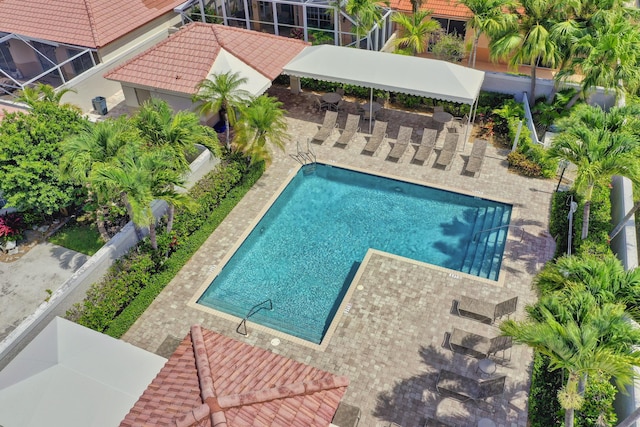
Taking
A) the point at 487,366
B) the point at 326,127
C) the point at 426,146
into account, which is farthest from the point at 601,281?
the point at 326,127

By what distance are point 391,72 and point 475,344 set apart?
16986mm

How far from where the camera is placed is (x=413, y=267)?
20422 mm

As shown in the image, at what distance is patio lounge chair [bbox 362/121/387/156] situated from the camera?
1073 inches

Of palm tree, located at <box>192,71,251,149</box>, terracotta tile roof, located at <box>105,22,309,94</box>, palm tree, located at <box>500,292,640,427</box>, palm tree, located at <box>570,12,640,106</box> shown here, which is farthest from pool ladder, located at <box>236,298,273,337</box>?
palm tree, located at <box>570,12,640,106</box>

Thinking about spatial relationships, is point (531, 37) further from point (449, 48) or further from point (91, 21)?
point (91, 21)

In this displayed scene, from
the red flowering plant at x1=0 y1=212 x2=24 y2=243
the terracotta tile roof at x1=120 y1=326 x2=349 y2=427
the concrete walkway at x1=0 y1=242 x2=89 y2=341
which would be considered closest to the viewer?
the terracotta tile roof at x1=120 y1=326 x2=349 y2=427

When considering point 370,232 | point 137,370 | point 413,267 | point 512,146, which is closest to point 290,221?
point 370,232

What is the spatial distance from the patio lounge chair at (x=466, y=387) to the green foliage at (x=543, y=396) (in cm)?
111

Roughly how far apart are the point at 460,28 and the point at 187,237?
26.8m

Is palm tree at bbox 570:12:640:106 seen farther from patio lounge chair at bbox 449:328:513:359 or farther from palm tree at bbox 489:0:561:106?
patio lounge chair at bbox 449:328:513:359

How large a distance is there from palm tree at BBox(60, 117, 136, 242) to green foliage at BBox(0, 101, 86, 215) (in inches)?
91.4

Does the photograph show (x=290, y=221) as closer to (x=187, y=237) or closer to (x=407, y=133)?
(x=187, y=237)

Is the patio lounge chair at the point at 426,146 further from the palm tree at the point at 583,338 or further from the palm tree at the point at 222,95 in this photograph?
the palm tree at the point at 583,338

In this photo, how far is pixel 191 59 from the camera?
27.6 meters
